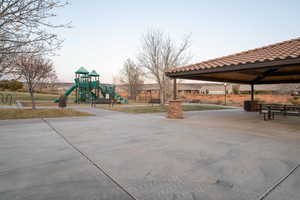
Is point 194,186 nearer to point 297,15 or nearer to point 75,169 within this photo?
point 75,169

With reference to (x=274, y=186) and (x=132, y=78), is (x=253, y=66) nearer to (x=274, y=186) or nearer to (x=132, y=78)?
(x=274, y=186)

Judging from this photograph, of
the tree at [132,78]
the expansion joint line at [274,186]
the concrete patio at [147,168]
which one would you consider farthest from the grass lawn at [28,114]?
the tree at [132,78]

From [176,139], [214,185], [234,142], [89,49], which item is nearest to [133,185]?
[214,185]

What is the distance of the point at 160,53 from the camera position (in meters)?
21.3

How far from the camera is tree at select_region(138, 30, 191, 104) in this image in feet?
68.9

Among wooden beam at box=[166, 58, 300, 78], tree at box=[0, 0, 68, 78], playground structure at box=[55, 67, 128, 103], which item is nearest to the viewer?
tree at box=[0, 0, 68, 78]

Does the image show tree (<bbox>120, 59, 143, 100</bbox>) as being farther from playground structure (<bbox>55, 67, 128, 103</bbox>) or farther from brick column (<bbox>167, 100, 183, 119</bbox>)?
brick column (<bbox>167, 100, 183, 119</bbox>)

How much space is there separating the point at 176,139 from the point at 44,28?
202 inches

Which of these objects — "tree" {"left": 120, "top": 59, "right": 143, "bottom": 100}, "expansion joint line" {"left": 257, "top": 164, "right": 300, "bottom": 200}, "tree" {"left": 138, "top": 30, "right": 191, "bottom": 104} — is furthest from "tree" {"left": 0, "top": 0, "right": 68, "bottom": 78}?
"tree" {"left": 120, "top": 59, "right": 143, "bottom": 100}

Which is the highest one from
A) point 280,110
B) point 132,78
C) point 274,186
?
point 132,78

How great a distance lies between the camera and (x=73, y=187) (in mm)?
2209

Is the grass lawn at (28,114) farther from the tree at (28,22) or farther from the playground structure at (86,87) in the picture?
the playground structure at (86,87)

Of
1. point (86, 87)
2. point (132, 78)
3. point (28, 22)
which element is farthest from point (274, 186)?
point (132, 78)

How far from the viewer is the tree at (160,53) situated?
68.9 ft
